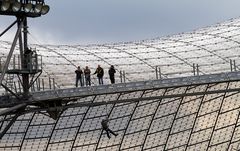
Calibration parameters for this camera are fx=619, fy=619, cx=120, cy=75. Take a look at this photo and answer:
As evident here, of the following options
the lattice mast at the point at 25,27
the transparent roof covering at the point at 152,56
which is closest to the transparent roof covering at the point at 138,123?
the transparent roof covering at the point at 152,56

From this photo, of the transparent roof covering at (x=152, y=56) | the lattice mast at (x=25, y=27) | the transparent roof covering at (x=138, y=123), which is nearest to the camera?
the lattice mast at (x=25, y=27)

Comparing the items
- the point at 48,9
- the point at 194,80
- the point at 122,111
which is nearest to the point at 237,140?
the point at 122,111

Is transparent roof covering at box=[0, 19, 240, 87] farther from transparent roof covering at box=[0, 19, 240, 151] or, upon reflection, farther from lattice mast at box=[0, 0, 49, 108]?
lattice mast at box=[0, 0, 49, 108]

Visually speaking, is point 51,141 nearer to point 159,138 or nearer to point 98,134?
point 98,134

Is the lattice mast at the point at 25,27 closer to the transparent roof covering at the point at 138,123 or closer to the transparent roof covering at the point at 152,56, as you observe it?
the transparent roof covering at the point at 138,123

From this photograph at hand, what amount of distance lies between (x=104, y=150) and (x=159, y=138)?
469 centimetres

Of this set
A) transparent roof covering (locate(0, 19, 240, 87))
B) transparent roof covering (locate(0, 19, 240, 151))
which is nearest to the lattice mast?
transparent roof covering (locate(0, 19, 240, 151))

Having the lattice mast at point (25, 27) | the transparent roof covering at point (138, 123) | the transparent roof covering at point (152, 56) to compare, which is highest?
the lattice mast at point (25, 27)

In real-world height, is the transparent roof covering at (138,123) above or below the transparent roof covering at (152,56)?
below

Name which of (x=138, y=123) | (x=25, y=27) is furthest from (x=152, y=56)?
(x=25, y=27)

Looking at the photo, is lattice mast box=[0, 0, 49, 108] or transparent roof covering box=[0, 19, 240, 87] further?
transparent roof covering box=[0, 19, 240, 87]

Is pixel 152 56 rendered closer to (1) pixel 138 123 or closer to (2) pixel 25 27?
(1) pixel 138 123

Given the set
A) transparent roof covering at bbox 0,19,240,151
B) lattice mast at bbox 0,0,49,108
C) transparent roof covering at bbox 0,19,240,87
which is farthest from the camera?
transparent roof covering at bbox 0,19,240,87

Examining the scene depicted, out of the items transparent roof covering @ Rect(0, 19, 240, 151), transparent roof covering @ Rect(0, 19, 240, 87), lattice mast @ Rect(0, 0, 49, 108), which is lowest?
transparent roof covering @ Rect(0, 19, 240, 151)
